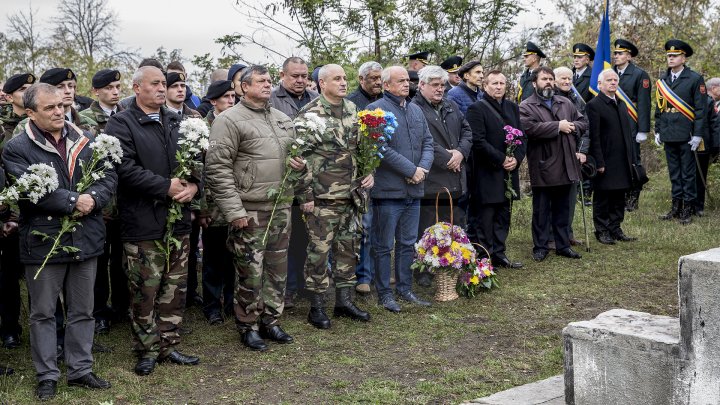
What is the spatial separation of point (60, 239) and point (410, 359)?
2535 mm

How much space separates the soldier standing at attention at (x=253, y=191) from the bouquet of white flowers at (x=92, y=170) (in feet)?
2.81

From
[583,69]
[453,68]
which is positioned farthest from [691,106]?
[453,68]

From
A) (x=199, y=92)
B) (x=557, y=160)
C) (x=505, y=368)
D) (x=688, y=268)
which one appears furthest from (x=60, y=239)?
(x=199, y=92)

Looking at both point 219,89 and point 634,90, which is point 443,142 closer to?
point 219,89

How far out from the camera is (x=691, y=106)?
40.3 feet

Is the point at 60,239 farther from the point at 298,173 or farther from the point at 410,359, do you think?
the point at 410,359

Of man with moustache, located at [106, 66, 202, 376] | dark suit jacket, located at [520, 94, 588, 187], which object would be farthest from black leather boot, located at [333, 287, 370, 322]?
dark suit jacket, located at [520, 94, 588, 187]

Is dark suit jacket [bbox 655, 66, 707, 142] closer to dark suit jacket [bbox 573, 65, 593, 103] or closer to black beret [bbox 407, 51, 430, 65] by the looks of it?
dark suit jacket [bbox 573, 65, 593, 103]

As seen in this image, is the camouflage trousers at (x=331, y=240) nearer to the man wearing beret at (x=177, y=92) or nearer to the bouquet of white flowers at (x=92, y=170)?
the man wearing beret at (x=177, y=92)

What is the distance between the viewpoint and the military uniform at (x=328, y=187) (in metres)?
6.77

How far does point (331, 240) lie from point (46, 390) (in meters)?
2.60

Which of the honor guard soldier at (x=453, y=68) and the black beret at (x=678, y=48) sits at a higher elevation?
the black beret at (x=678, y=48)

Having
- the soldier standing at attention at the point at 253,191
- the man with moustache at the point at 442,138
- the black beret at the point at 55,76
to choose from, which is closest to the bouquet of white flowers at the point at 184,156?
the soldier standing at attention at the point at 253,191

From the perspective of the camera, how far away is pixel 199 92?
1427 centimetres
